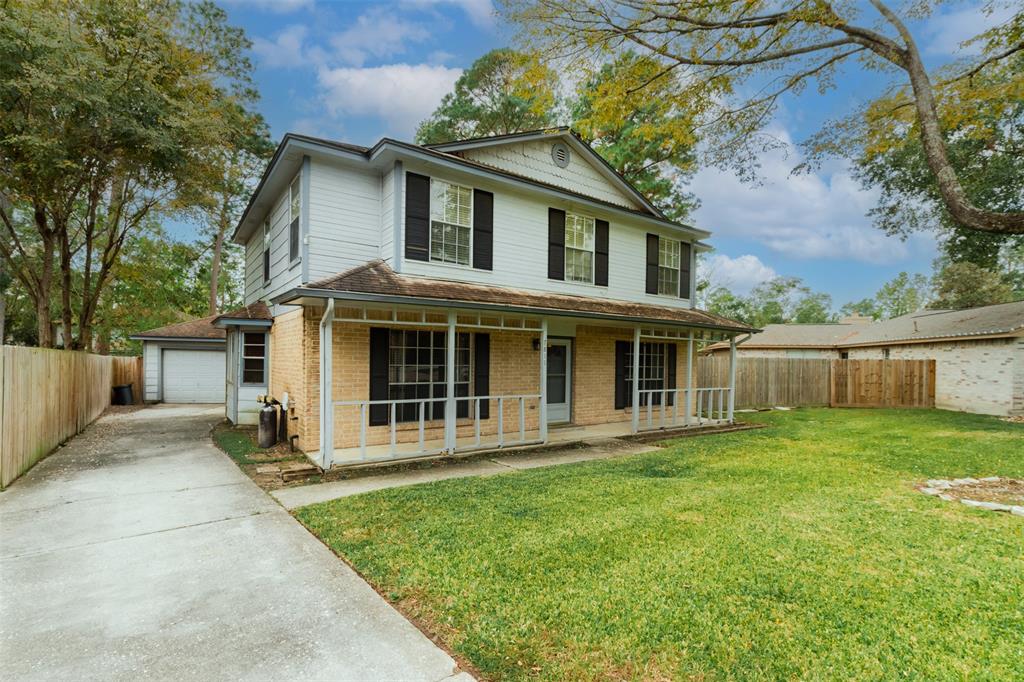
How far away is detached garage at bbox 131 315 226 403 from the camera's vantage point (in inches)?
655

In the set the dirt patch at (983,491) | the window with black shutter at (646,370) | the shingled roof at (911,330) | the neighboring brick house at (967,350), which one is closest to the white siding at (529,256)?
the window with black shutter at (646,370)

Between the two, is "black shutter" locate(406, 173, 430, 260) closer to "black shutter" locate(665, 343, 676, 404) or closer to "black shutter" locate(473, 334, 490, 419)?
"black shutter" locate(473, 334, 490, 419)

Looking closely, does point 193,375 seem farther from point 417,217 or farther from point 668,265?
point 668,265

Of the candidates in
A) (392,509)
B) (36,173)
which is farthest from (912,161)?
(36,173)

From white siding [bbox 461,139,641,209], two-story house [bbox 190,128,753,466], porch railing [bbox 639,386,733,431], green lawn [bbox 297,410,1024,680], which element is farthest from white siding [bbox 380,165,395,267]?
porch railing [bbox 639,386,733,431]

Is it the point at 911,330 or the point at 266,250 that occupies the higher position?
the point at 266,250

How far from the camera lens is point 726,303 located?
142 ft

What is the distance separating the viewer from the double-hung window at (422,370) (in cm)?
827

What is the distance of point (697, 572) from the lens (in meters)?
3.66

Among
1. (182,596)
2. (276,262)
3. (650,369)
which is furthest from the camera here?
(650,369)

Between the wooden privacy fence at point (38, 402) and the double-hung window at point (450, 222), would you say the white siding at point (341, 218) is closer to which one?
the double-hung window at point (450, 222)

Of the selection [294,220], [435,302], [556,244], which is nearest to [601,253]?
[556,244]

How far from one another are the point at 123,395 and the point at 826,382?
25353 millimetres

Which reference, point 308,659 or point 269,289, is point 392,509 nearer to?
point 308,659
